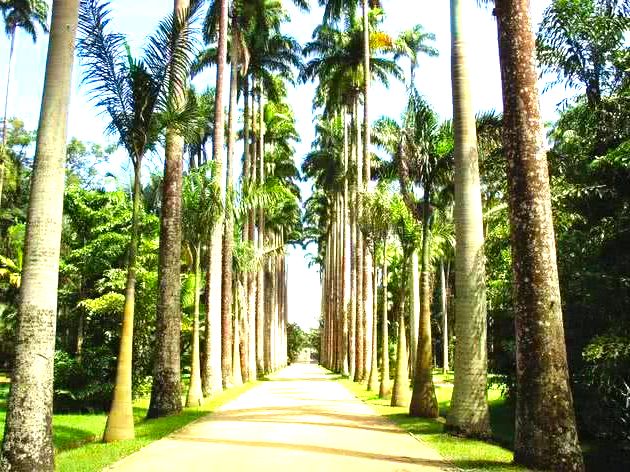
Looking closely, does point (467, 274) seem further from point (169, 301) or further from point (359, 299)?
point (359, 299)

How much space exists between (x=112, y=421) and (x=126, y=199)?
15.9 m

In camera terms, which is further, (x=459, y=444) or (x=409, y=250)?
(x=409, y=250)

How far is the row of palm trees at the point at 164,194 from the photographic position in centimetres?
764

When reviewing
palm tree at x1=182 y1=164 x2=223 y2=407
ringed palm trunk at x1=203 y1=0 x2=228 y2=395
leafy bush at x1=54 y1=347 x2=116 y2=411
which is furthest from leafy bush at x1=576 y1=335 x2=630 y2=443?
leafy bush at x1=54 y1=347 x2=116 y2=411

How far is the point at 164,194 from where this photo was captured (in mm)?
16062

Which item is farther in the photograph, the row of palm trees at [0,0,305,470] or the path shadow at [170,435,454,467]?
the path shadow at [170,435,454,467]

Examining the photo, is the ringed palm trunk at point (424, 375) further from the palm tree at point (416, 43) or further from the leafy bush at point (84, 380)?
the palm tree at point (416, 43)

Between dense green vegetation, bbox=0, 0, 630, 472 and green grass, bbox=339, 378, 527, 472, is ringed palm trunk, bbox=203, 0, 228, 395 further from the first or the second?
green grass, bbox=339, 378, 527, 472

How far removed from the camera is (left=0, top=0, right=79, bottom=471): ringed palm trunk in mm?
7414

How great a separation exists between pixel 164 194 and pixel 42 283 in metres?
8.49

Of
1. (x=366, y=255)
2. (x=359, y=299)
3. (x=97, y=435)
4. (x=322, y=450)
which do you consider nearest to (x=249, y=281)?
(x=359, y=299)

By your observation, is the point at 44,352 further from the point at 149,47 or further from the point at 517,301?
the point at 149,47

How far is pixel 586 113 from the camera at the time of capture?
1350cm

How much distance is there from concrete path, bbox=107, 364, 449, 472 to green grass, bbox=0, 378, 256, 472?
28cm
